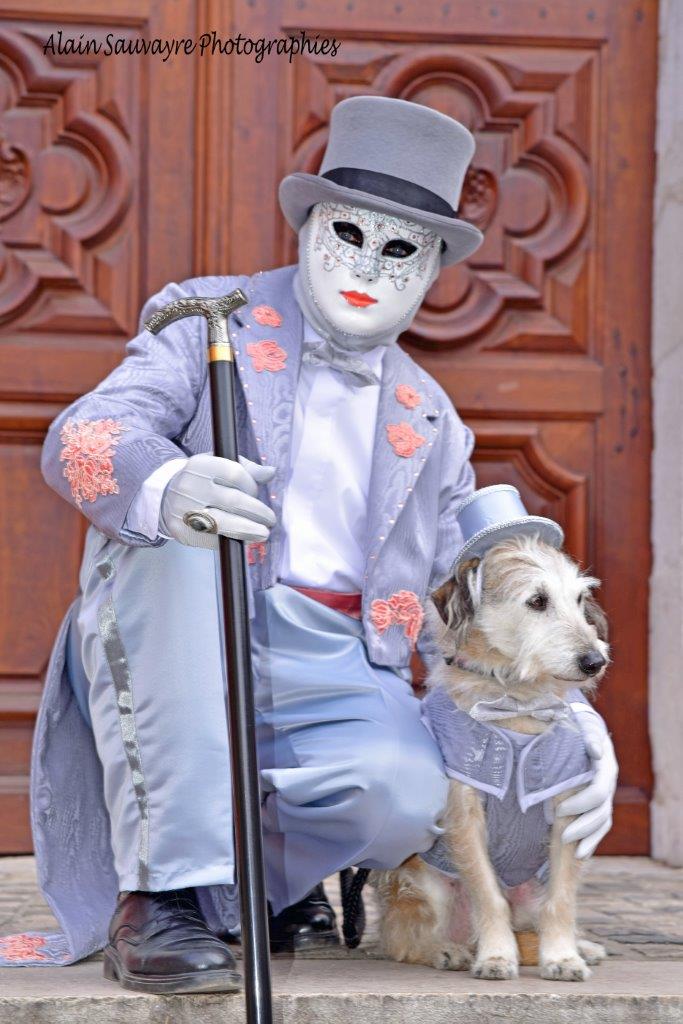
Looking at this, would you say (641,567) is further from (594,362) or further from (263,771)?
(263,771)

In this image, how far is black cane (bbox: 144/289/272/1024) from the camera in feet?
6.36

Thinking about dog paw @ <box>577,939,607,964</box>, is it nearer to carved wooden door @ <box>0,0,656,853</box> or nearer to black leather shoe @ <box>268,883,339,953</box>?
black leather shoe @ <box>268,883,339,953</box>

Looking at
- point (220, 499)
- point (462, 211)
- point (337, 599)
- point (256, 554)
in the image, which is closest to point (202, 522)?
point (220, 499)

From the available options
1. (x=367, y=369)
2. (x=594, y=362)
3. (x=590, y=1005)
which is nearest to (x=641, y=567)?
(x=594, y=362)

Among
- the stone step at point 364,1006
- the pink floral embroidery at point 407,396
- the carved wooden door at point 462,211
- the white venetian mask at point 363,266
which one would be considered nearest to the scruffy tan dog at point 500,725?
the stone step at point 364,1006

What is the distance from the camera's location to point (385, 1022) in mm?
2137

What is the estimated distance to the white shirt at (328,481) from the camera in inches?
110

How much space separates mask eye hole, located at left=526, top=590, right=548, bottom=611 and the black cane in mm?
610

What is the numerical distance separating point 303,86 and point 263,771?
87.2 inches

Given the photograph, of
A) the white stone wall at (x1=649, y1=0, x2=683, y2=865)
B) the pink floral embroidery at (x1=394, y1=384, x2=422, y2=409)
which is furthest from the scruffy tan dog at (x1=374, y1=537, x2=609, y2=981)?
the white stone wall at (x1=649, y1=0, x2=683, y2=865)

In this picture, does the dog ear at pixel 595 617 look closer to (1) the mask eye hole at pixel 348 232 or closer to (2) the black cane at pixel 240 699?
(2) the black cane at pixel 240 699

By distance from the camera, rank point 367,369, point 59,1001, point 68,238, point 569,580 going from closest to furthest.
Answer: point 59,1001 < point 569,580 < point 367,369 < point 68,238

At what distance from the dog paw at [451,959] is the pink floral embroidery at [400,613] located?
0.63 m

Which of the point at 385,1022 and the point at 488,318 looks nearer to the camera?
the point at 385,1022
